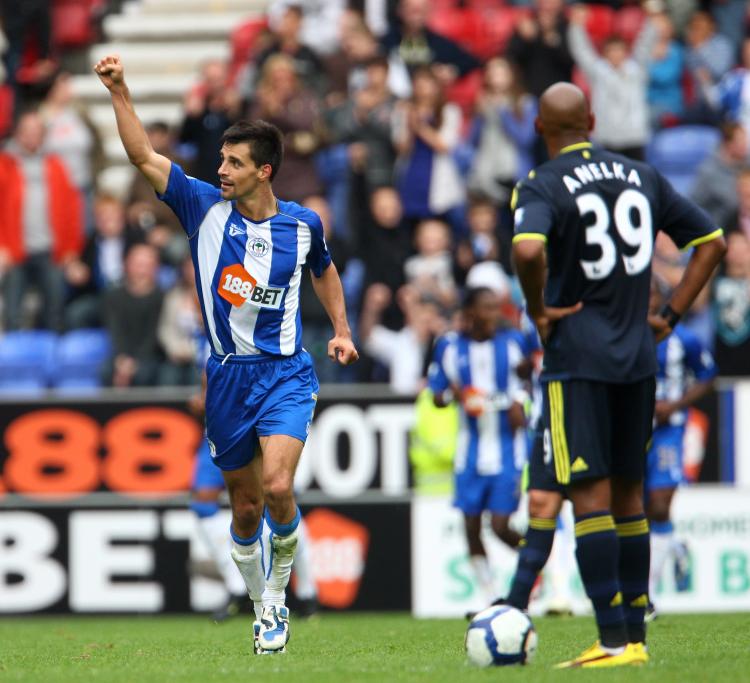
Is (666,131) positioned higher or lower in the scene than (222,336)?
higher

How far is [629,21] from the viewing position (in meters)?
19.3

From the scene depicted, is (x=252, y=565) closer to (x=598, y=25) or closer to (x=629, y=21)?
(x=598, y=25)

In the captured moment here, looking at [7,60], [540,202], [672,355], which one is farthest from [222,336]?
[7,60]

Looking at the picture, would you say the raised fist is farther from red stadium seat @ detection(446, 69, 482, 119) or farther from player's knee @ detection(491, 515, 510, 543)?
red stadium seat @ detection(446, 69, 482, 119)

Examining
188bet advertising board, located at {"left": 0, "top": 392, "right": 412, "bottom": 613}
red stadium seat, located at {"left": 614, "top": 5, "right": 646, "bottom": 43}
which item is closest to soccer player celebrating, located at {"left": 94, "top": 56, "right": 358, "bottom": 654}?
188bet advertising board, located at {"left": 0, "top": 392, "right": 412, "bottom": 613}

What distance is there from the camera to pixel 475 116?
56.6 ft

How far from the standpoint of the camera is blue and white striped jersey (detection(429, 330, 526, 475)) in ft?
40.9

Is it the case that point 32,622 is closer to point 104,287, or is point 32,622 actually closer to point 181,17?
point 104,287

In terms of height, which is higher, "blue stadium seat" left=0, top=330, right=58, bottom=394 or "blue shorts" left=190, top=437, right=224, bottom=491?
"blue stadium seat" left=0, top=330, right=58, bottom=394

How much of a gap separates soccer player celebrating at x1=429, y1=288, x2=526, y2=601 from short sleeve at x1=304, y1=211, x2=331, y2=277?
12.5ft

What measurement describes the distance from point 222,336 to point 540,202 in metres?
2.00

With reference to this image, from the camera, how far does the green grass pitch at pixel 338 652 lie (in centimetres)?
704

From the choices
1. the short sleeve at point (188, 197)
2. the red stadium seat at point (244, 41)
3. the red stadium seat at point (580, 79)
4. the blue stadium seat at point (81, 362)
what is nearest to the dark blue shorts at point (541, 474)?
the short sleeve at point (188, 197)

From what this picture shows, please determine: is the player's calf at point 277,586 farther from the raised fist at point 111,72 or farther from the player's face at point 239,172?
the raised fist at point 111,72
